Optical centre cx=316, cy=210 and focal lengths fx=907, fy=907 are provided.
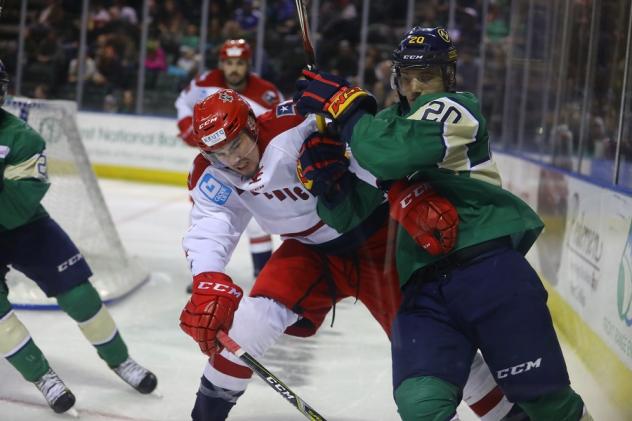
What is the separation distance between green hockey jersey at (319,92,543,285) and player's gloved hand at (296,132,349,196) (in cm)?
15

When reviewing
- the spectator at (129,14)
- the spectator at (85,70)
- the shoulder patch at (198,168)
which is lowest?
the spectator at (85,70)

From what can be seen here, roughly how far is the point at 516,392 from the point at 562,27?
312 cm

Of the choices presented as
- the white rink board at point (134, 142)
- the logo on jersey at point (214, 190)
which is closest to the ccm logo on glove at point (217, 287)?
the logo on jersey at point (214, 190)

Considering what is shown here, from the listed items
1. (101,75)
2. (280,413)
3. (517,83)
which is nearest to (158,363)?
(280,413)

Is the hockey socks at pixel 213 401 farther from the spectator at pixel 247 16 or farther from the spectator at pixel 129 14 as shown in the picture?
the spectator at pixel 129 14

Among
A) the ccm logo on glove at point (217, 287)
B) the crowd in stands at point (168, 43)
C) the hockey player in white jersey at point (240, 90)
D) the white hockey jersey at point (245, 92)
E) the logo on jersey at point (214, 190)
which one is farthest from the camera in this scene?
the crowd in stands at point (168, 43)

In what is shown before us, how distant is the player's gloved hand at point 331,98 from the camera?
72.3 inches

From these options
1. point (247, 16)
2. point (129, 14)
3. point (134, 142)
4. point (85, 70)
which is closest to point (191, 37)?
point (247, 16)

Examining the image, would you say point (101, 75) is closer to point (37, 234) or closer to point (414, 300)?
point (37, 234)

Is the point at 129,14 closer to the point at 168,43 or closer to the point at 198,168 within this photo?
the point at 168,43

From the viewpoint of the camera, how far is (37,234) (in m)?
2.71

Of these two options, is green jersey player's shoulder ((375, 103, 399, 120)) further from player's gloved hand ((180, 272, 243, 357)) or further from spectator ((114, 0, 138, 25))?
spectator ((114, 0, 138, 25))

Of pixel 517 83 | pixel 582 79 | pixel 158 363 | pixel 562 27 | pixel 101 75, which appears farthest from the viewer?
pixel 101 75

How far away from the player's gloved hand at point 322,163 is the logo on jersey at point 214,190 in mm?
244
